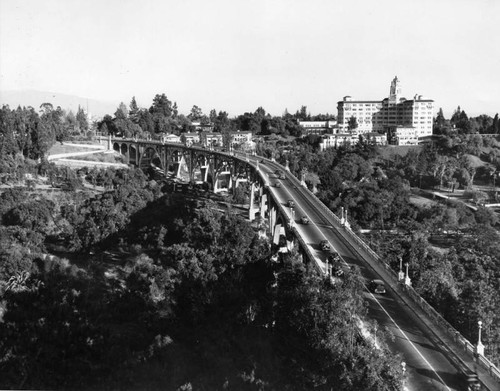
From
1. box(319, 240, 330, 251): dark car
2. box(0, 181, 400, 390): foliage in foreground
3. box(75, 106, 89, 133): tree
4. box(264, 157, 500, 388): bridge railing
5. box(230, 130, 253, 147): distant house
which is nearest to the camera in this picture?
box(264, 157, 500, 388): bridge railing

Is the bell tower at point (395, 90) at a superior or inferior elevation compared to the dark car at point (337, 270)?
superior

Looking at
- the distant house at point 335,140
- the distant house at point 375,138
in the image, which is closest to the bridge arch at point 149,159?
the distant house at point 335,140

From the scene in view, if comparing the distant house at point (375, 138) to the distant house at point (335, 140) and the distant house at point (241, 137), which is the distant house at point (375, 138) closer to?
the distant house at point (335, 140)

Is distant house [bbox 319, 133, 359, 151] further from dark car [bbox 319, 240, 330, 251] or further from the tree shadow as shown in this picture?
the tree shadow

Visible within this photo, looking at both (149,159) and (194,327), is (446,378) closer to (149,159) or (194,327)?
(194,327)

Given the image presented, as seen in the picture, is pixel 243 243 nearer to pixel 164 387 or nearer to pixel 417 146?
pixel 164 387

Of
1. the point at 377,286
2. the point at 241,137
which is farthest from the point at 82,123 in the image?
the point at 377,286

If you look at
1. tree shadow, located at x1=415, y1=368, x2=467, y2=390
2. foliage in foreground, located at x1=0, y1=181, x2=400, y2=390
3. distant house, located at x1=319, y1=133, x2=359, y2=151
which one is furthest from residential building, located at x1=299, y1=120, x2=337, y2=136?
tree shadow, located at x1=415, y1=368, x2=467, y2=390
